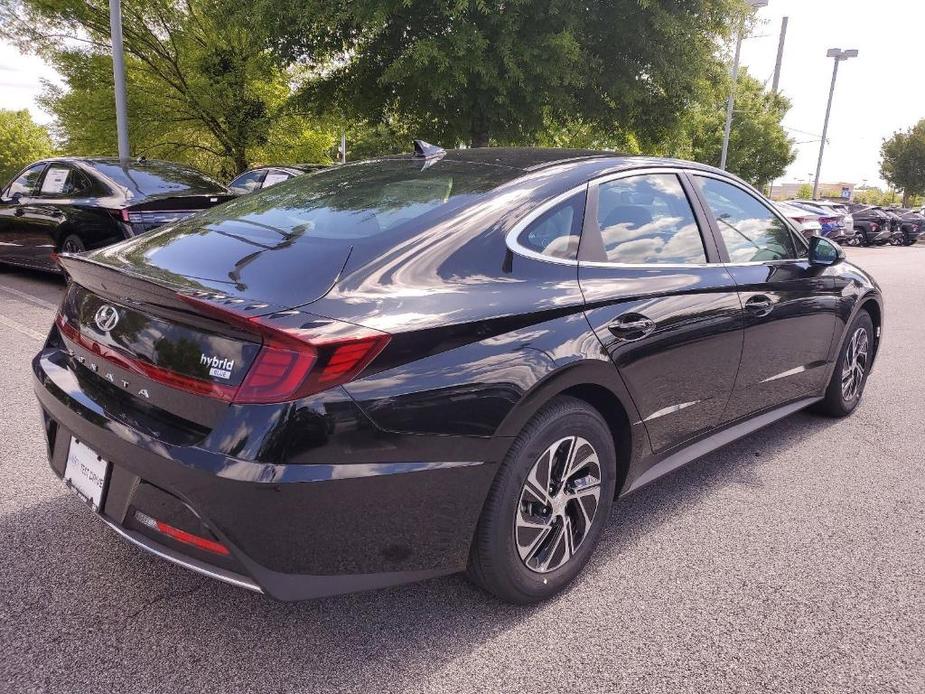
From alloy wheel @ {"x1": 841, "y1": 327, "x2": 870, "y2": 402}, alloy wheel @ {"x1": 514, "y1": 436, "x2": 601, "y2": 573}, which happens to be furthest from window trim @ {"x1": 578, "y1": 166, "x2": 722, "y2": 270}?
alloy wheel @ {"x1": 841, "y1": 327, "x2": 870, "y2": 402}

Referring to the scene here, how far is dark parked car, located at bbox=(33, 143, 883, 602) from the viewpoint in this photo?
1.94 m

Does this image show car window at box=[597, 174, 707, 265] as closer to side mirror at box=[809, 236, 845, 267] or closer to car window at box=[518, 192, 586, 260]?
car window at box=[518, 192, 586, 260]

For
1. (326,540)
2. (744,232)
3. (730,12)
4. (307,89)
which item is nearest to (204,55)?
(307,89)

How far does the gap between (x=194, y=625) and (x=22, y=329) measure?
4857mm

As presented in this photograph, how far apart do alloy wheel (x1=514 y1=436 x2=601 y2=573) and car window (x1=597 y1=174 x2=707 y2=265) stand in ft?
2.54

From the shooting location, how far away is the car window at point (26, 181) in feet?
27.3

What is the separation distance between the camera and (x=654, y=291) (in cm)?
287

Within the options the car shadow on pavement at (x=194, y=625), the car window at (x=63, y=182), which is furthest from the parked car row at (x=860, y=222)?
the car shadow on pavement at (x=194, y=625)

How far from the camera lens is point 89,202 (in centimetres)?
738

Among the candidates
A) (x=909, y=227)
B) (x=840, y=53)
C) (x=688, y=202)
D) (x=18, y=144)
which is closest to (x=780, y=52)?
(x=840, y=53)

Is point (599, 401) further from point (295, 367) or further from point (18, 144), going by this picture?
point (18, 144)

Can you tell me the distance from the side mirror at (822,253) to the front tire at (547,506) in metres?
2.03

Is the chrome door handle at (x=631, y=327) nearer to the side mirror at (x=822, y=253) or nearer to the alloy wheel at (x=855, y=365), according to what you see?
the side mirror at (x=822, y=253)

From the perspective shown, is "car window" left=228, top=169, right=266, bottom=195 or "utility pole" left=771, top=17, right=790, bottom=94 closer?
"car window" left=228, top=169, right=266, bottom=195
